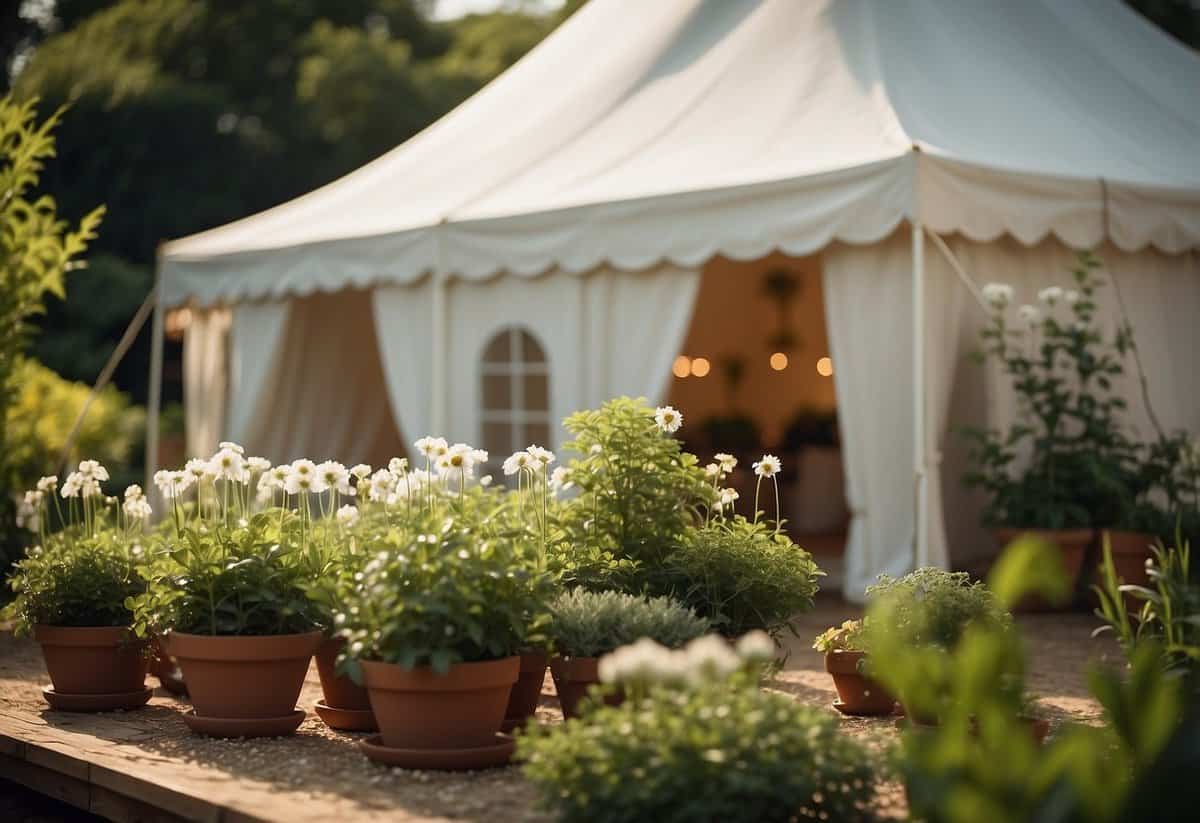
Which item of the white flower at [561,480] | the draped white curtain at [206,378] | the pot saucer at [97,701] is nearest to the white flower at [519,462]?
the white flower at [561,480]

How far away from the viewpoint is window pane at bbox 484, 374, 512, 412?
7895 mm

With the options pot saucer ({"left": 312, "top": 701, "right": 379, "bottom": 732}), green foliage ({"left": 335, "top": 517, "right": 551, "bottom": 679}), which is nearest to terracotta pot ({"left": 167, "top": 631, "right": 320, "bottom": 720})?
pot saucer ({"left": 312, "top": 701, "right": 379, "bottom": 732})

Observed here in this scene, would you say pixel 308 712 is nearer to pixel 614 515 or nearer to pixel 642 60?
pixel 614 515

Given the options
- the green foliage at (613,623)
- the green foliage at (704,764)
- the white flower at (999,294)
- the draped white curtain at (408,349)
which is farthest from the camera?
the draped white curtain at (408,349)

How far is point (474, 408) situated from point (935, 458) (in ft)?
8.72

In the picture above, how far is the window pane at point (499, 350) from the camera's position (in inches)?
309

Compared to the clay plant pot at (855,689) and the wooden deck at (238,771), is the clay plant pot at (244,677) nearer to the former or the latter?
the wooden deck at (238,771)

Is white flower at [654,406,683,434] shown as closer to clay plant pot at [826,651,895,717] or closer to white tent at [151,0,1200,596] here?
clay plant pot at [826,651,895,717]

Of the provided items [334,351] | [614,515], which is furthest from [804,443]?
[614,515]

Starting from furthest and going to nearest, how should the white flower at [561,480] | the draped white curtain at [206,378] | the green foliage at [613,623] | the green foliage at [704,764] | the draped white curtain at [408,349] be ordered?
the draped white curtain at [206,378] → the draped white curtain at [408,349] → the white flower at [561,480] → the green foliage at [613,623] → the green foliage at [704,764]

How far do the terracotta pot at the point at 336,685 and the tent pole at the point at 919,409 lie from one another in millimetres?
2680

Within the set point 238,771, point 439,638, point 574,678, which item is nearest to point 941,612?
point 574,678

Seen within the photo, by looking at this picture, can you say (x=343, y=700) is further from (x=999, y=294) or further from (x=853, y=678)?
(x=999, y=294)

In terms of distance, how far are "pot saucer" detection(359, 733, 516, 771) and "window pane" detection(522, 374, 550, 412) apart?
4.26m
